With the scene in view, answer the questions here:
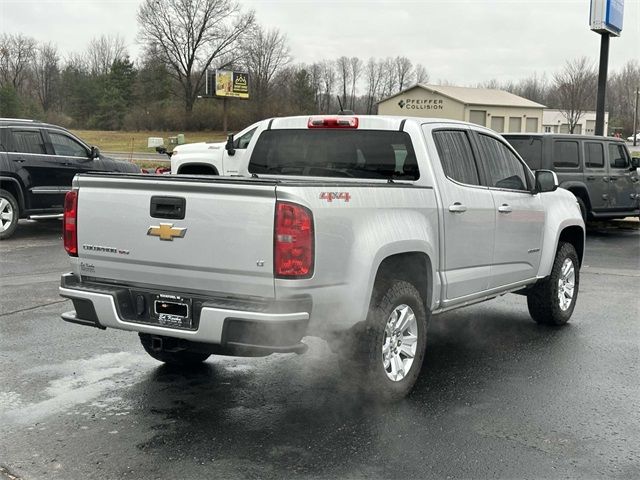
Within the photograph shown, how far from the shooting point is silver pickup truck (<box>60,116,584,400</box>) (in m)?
4.05

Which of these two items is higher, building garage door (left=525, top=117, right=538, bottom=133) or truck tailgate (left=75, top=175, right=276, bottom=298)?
building garage door (left=525, top=117, right=538, bottom=133)

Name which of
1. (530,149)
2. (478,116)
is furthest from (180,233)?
(478,116)

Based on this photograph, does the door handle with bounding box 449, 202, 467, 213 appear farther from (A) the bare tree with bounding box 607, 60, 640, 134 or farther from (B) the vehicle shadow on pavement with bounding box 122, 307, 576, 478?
(A) the bare tree with bounding box 607, 60, 640, 134

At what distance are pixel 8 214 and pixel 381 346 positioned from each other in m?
9.84

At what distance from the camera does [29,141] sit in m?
12.9

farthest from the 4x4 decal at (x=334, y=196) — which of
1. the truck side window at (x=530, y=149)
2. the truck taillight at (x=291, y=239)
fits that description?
the truck side window at (x=530, y=149)

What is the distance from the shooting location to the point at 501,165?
6324 millimetres

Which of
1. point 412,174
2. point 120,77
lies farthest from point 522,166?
point 120,77

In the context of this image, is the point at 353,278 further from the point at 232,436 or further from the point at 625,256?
the point at 625,256

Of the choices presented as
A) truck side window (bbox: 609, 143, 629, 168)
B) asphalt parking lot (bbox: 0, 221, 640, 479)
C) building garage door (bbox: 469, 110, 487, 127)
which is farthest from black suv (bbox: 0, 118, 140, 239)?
building garage door (bbox: 469, 110, 487, 127)

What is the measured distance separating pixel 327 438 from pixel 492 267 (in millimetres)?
2382

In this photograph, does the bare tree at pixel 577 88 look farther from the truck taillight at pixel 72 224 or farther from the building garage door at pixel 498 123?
the truck taillight at pixel 72 224

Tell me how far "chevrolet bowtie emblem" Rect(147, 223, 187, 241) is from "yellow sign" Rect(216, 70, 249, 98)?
207 ft

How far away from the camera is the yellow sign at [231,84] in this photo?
215 feet
